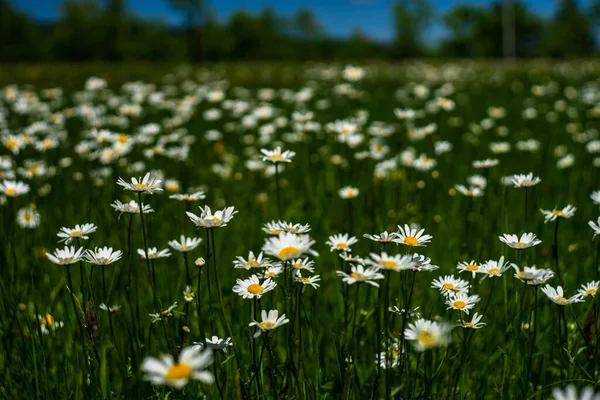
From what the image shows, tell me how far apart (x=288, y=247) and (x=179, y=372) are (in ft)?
1.29

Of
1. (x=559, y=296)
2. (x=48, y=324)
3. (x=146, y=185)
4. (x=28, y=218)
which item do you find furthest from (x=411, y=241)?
(x=28, y=218)

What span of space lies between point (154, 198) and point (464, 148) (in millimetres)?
2720

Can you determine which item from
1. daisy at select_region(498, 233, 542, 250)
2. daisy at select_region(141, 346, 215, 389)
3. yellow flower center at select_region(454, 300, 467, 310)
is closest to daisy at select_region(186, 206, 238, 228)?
daisy at select_region(141, 346, 215, 389)

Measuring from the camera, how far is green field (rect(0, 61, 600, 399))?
4.32 feet

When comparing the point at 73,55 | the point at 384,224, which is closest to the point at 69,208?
the point at 384,224

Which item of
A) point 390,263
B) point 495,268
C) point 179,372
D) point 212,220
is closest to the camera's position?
point 179,372

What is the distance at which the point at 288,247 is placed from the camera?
1085mm

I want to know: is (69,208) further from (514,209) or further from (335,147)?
(514,209)

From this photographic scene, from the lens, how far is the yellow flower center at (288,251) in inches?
41.1

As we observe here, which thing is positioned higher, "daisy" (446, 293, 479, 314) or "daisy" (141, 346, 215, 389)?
"daisy" (446, 293, 479, 314)

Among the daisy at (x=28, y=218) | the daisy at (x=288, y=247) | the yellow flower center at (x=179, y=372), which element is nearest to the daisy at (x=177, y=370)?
the yellow flower center at (x=179, y=372)

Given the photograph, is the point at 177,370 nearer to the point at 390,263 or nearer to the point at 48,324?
the point at 390,263

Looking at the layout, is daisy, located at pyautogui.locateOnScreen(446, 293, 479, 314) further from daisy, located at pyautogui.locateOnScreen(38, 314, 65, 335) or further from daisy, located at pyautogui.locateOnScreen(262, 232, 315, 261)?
daisy, located at pyautogui.locateOnScreen(38, 314, 65, 335)

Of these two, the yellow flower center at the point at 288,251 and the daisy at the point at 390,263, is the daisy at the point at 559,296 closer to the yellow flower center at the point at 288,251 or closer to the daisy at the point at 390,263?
the daisy at the point at 390,263
